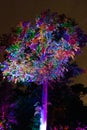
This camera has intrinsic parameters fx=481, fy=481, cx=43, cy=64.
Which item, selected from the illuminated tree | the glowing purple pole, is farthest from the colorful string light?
the glowing purple pole

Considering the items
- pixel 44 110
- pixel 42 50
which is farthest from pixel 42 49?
pixel 44 110

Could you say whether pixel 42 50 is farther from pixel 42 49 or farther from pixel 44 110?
pixel 44 110

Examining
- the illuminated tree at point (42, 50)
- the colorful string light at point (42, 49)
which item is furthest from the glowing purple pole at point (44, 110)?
the colorful string light at point (42, 49)

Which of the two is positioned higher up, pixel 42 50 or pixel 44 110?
pixel 42 50

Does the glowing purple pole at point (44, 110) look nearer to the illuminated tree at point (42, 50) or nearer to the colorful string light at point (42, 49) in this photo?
the illuminated tree at point (42, 50)

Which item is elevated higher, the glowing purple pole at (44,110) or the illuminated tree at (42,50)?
the illuminated tree at (42,50)

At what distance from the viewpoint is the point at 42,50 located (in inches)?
687

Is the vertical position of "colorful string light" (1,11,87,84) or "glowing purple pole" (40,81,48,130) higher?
"colorful string light" (1,11,87,84)

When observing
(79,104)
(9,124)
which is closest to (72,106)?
(79,104)

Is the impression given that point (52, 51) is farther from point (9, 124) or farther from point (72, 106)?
point (72, 106)

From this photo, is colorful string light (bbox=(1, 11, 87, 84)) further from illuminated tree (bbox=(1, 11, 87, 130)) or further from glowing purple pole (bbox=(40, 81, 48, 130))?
glowing purple pole (bbox=(40, 81, 48, 130))

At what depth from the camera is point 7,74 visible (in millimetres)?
17500

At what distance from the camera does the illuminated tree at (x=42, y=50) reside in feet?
56.6

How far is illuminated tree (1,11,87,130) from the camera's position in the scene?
1727 cm
